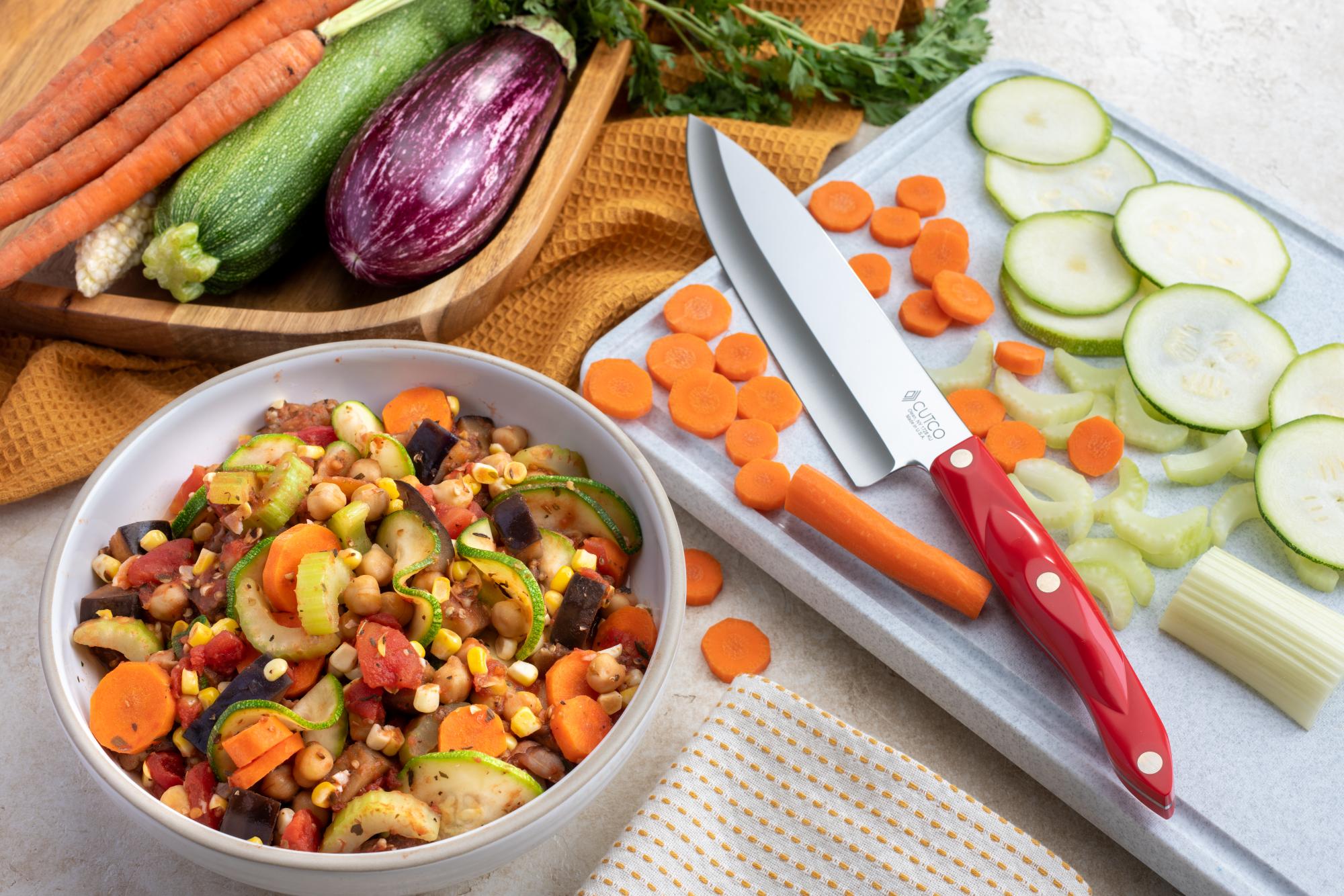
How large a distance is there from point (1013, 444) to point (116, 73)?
7.15ft

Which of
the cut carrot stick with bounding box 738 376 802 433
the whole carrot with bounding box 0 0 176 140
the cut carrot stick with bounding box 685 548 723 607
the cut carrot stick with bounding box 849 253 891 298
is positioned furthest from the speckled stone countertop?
the whole carrot with bounding box 0 0 176 140

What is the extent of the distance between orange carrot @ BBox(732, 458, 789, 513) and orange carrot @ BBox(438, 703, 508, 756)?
2.38ft

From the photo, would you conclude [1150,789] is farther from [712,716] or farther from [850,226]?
[850,226]

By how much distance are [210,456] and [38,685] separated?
1.80 feet

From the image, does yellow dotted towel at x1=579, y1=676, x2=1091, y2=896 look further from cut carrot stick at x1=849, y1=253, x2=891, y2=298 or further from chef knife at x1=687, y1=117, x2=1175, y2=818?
cut carrot stick at x1=849, y1=253, x2=891, y2=298

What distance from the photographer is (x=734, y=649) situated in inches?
84.0

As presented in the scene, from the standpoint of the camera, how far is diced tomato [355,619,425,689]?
5.36 feet

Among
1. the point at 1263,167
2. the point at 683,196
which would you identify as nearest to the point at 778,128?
the point at 683,196

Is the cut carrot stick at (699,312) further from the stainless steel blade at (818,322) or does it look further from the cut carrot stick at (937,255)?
the cut carrot stick at (937,255)

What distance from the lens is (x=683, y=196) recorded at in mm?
2789

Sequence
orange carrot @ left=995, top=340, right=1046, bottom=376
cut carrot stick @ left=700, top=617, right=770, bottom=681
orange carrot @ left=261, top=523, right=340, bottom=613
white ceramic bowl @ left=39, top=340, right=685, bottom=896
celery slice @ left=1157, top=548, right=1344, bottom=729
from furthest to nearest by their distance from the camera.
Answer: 1. orange carrot @ left=995, top=340, right=1046, bottom=376
2. cut carrot stick @ left=700, top=617, right=770, bottom=681
3. celery slice @ left=1157, top=548, right=1344, bottom=729
4. orange carrot @ left=261, top=523, right=340, bottom=613
5. white ceramic bowl @ left=39, top=340, right=685, bottom=896

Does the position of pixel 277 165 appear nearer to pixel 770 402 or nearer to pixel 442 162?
pixel 442 162

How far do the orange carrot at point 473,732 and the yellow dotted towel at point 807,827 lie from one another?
0.91ft

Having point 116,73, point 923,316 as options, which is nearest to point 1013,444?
point 923,316
